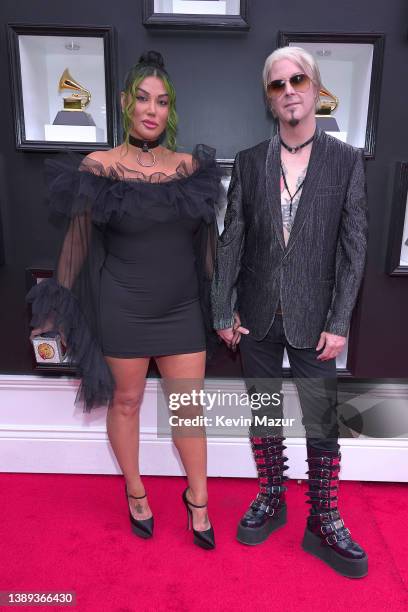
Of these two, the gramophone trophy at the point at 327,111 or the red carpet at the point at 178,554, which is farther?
the gramophone trophy at the point at 327,111

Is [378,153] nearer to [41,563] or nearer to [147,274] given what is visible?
[147,274]

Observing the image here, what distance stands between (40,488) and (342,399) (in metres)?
1.69

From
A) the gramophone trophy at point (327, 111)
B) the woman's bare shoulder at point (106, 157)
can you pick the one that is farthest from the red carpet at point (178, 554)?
the gramophone trophy at point (327, 111)

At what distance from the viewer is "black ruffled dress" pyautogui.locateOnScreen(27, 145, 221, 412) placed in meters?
1.82

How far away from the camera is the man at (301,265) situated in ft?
5.80

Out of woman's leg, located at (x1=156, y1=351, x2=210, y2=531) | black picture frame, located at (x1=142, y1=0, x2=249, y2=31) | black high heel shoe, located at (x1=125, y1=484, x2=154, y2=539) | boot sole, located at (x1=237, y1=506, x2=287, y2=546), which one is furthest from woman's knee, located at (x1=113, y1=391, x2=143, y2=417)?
black picture frame, located at (x1=142, y1=0, x2=249, y2=31)

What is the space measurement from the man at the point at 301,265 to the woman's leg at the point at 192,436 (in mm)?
191

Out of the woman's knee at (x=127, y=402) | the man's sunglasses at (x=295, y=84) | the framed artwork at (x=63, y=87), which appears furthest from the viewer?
the framed artwork at (x=63, y=87)

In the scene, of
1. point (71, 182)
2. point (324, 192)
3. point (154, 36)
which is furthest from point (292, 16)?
point (71, 182)

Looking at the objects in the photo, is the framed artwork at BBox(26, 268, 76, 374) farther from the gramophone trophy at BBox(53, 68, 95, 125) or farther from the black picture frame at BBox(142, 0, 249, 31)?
the black picture frame at BBox(142, 0, 249, 31)

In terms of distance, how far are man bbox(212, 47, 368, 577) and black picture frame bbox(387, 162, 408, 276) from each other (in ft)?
1.79

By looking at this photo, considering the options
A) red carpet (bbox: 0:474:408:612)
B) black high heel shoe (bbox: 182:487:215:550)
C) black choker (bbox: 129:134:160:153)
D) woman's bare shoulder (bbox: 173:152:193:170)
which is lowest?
red carpet (bbox: 0:474:408:612)

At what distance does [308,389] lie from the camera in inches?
77.5

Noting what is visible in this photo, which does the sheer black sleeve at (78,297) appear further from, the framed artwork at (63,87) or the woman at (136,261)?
the framed artwork at (63,87)
